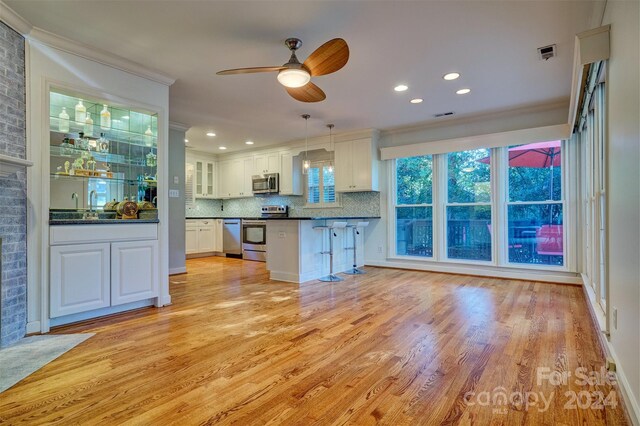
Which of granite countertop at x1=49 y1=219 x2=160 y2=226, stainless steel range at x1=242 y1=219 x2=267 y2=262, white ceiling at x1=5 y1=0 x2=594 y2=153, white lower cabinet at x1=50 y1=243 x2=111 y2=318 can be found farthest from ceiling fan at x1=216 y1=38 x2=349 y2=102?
stainless steel range at x1=242 y1=219 x2=267 y2=262

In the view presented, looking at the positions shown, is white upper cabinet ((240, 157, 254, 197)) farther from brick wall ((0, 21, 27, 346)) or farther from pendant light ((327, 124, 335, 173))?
brick wall ((0, 21, 27, 346))

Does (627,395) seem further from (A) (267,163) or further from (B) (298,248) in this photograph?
(A) (267,163)

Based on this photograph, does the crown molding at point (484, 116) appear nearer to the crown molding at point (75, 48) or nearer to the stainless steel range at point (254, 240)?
the stainless steel range at point (254, 240)

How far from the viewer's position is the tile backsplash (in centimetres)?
641

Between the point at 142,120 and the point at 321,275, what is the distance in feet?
10.6

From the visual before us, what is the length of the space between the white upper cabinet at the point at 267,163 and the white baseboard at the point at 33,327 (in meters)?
5.15

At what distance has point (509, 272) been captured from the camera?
16.6ft

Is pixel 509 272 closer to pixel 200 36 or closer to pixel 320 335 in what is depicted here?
pixel 320 335

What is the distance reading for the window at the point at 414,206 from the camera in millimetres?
5867

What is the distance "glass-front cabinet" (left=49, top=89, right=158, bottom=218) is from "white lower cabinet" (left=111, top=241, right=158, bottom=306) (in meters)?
0.51

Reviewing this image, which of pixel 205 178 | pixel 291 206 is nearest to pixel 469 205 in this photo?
pixel 291 206

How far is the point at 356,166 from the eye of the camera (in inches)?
243

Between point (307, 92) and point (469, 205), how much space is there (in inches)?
142

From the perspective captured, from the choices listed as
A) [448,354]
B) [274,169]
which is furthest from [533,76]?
[274,169]
